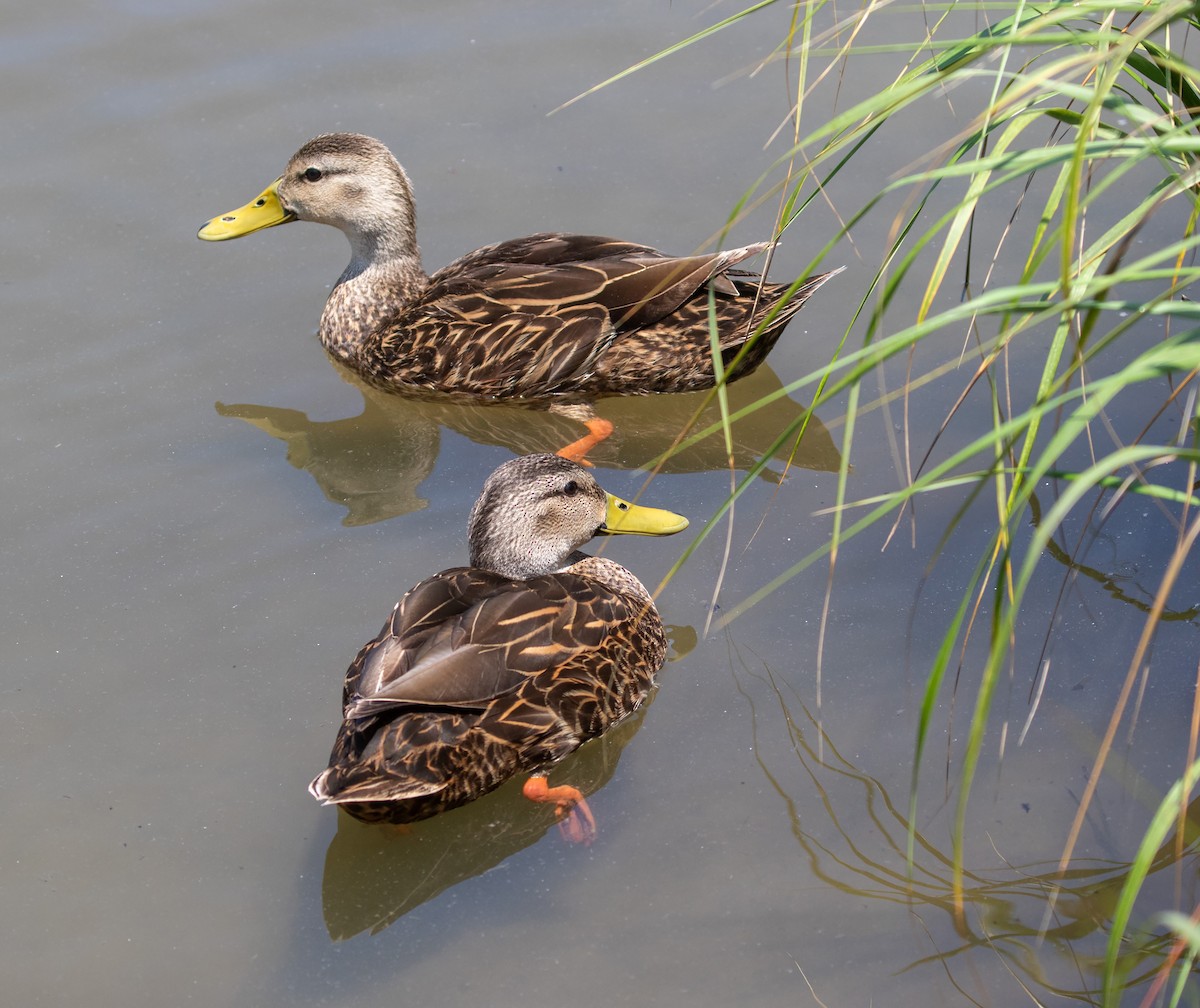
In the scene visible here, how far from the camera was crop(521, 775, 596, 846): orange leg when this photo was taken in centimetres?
407

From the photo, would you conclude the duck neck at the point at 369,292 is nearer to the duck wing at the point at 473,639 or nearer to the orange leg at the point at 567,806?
the duck wing at the point at 473,639

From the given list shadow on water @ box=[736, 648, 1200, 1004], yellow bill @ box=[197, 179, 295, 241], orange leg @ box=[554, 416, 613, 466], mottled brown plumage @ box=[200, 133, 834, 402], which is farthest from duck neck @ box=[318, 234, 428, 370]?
shadow on water @ box=[736, 648, 1200, 1004]

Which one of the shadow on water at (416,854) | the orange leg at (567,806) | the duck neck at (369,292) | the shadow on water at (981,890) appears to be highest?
the duck neck at (369,292)

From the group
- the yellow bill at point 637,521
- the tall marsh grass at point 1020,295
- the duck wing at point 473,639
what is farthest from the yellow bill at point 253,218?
the duck wing at point 473,639

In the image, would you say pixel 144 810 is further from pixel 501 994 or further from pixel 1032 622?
pixel 1032 622

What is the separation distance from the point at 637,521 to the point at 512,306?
1362mm

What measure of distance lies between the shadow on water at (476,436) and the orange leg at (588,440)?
31mm

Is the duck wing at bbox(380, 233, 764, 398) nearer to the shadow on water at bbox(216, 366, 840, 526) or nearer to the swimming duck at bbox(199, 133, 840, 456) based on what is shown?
the swimming duck at bbox(199, 133, 840, 456)

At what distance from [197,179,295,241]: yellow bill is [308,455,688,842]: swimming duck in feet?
7.03

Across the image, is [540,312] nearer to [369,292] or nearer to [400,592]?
[369,292]

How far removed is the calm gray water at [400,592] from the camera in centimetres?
376

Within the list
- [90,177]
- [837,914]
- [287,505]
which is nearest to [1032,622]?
[837,914]

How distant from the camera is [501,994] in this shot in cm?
365

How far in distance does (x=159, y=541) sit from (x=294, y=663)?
2.62 ft
